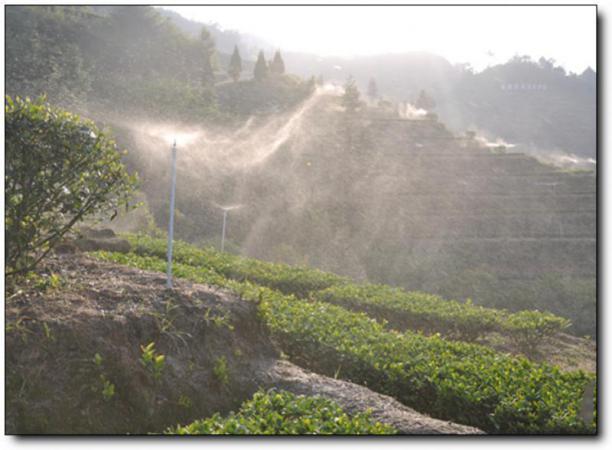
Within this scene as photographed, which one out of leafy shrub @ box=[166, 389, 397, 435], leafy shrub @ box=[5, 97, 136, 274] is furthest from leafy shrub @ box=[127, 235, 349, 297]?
leafy shrub @ box=[166, 389, 397, 435]

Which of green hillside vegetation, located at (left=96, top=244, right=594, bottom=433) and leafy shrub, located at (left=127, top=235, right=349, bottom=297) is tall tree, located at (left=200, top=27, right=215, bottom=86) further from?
green hillside vegetation, located at (left=96, top=244, right=594, bottom=433)

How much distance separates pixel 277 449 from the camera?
371cm

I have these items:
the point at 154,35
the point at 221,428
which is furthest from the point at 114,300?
the point at 154,35

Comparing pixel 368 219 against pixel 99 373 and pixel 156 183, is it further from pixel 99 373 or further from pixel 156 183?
pixel 99 373

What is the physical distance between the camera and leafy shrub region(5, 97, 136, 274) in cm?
414

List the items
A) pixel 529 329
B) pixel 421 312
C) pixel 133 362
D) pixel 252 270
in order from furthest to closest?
pixel 252 270
pixel 421 312
pixel 529 329
pixel 133 362

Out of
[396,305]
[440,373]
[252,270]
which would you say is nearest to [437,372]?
[440,373]

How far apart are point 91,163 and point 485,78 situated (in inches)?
1675

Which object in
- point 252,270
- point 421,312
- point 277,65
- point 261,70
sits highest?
point 277,65

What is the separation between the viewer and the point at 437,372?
4.35 metres

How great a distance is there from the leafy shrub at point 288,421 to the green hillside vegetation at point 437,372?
73 centimetres

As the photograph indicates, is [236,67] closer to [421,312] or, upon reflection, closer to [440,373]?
[421,312]

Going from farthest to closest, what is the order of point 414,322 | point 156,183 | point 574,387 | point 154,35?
1. point 154,35
2. point 156,183
3. point 414,322
4. point 574,387

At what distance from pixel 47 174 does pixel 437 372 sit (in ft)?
10.8
